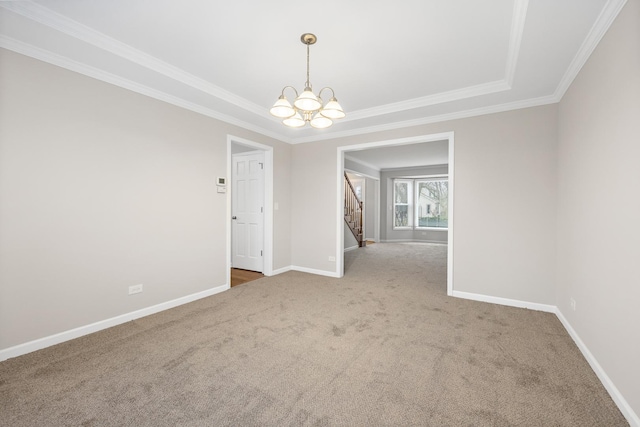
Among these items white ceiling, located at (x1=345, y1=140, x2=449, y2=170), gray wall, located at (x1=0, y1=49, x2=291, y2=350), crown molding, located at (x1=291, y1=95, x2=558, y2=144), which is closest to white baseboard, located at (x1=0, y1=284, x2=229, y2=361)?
gray wall, located at (x1=0, y1=49, x2=291, y2=350)

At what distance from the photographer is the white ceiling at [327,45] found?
1.99m

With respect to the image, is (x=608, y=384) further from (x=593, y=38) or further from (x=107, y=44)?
(x=107, y=44)

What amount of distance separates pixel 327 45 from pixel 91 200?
268cm

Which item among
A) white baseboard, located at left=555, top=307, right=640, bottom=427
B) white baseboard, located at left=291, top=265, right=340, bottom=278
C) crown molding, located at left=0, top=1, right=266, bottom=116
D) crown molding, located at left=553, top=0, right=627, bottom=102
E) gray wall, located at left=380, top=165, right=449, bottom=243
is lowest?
white baseboard, located at left=555, top=307, right=640, bottom=427

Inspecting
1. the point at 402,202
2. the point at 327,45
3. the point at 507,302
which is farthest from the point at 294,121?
the point at 402,202

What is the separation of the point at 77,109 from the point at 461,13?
342 centimetres

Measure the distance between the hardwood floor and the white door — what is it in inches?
3.8

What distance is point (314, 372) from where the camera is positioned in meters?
2.07

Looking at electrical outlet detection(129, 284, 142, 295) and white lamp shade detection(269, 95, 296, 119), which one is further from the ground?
white lamp shade detection(269, 95, 296, 119)

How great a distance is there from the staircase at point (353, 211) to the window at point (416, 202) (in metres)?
1.87

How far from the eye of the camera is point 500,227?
3.56 meters

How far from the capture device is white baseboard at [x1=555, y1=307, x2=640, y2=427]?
157 centimetres

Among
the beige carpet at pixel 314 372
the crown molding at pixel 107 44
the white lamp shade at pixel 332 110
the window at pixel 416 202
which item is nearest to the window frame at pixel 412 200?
the window at pixel 416 202

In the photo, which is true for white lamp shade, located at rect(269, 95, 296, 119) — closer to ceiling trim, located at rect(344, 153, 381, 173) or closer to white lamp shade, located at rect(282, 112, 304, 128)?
white lamp shade, located at rect(282, 112, 304, 128)
